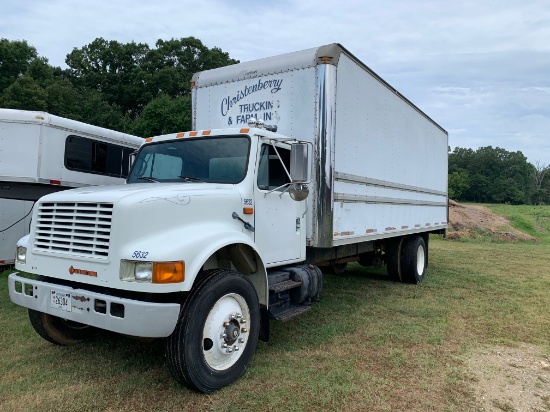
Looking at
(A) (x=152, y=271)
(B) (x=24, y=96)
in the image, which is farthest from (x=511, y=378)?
(B) (x=24, y=96)

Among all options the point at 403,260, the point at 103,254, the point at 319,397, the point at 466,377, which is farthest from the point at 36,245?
the point at 403,260

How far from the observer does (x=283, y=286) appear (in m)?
4.48

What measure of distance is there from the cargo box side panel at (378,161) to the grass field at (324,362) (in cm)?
123

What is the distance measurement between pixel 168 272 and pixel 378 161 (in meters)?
4.47

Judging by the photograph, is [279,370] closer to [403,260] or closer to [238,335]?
[238,335]

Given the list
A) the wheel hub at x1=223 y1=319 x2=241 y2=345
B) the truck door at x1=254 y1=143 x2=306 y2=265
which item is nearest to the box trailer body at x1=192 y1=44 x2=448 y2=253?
the truck door at x1=254 y1=143 x2=306 y2=265

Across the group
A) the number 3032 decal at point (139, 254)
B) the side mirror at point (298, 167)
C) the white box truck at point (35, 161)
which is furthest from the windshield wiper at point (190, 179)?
the white box truck at point (35, 161)

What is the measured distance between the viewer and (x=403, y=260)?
8656 mm

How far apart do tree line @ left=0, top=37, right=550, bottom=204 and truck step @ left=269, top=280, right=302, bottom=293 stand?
1896cm

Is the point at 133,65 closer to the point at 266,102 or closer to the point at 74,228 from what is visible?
A: the point at 266,102

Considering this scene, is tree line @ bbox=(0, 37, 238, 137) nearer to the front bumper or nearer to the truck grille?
the truck grille

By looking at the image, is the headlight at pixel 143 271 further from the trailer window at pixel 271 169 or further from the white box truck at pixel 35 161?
the white box truck at pixel 35 161

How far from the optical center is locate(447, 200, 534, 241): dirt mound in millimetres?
21469

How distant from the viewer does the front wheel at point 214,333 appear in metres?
3.27
